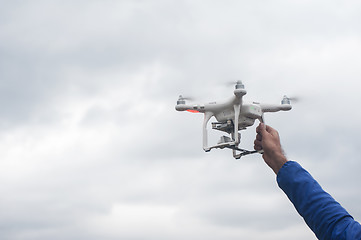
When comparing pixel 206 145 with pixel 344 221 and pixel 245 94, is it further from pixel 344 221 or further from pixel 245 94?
pixel 344 221

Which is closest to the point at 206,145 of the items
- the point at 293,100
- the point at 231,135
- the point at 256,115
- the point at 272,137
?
the point at 231,135

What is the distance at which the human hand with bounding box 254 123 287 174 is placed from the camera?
638cm

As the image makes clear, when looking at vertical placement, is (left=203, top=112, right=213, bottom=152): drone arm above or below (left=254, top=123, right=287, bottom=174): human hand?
above

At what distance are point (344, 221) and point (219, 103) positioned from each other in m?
27.9

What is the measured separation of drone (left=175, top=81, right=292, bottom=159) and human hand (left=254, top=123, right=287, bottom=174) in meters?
22.8

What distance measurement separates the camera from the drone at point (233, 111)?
102ft

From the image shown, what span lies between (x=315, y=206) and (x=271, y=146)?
97 cm

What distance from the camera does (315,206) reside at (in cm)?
583

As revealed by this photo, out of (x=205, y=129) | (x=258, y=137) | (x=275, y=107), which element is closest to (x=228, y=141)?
(x=205, y=129)

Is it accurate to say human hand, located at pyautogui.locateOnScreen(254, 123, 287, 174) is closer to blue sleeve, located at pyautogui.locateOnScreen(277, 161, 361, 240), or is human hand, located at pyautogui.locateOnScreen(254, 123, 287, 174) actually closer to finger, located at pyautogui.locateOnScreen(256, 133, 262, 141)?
finger, located at pyautogui.locateOnScreen(256, 133, 262, 141)

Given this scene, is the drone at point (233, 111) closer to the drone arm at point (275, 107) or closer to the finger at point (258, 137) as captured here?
the drone arm at point (275, 107)

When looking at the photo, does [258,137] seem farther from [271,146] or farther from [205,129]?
[205,129]

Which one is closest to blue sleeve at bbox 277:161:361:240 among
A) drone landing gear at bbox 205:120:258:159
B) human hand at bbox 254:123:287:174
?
human hand at bbox 254:123:287:174

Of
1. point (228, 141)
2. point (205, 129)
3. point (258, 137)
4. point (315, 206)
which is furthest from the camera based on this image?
point (205, 129)
